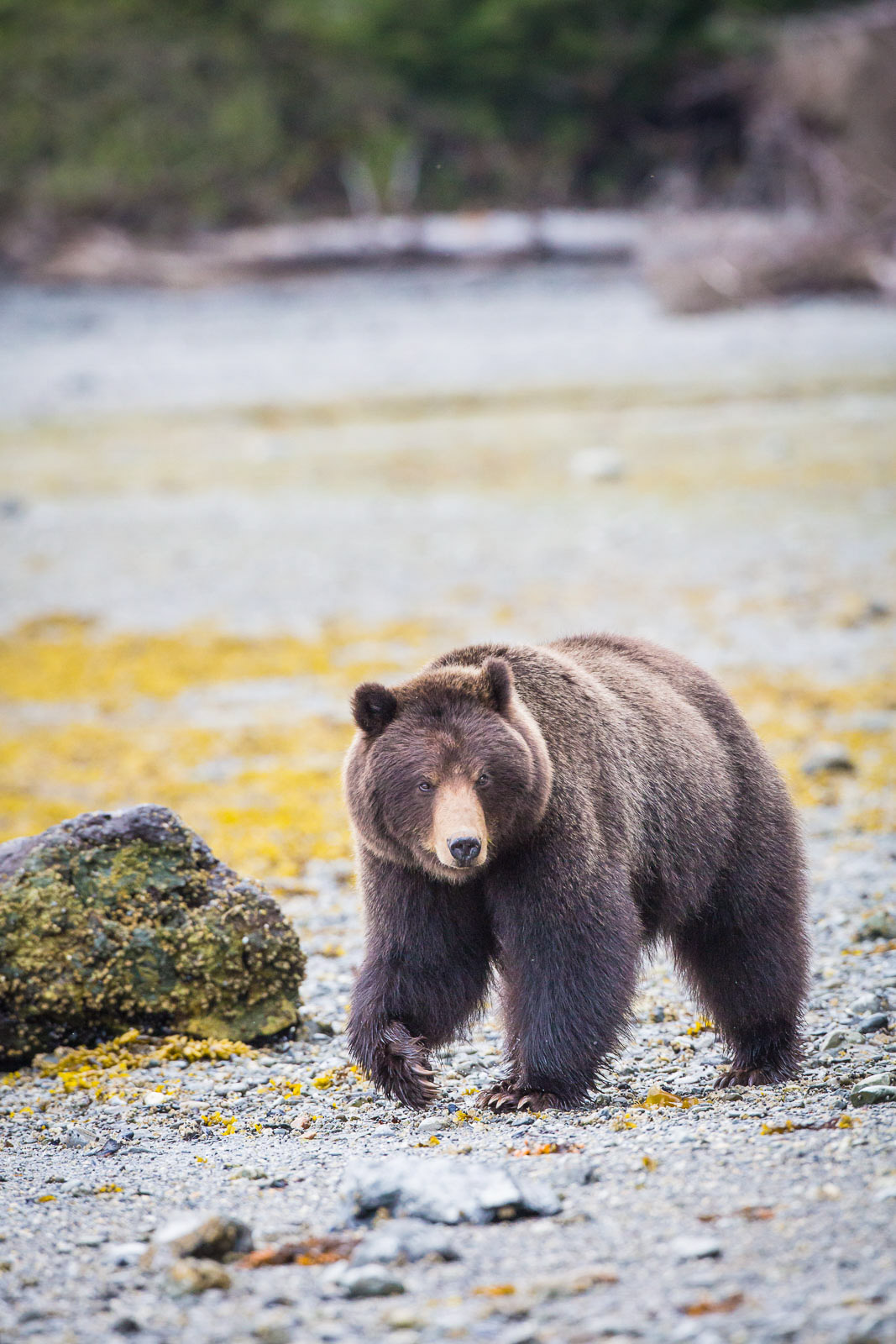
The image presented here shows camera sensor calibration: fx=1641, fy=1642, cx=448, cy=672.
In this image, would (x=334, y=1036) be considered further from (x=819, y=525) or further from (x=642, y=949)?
(x=819, y=525)

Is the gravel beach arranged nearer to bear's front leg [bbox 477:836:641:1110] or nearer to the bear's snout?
bear's front leg [bbox 477:836:641:1110]

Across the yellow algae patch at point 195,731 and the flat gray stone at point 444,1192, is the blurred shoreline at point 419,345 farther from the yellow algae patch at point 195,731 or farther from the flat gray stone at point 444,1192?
the flat gray stone at point 444,1192

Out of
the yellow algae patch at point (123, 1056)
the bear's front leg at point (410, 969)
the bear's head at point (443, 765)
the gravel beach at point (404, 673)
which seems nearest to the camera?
the gravel beach at point (404, 673)

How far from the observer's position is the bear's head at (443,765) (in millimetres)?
4184

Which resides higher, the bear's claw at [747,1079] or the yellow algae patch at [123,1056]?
the bear's claw at [747,1079]

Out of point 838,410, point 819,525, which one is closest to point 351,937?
point 819,525

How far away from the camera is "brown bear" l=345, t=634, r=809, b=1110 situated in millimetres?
4258

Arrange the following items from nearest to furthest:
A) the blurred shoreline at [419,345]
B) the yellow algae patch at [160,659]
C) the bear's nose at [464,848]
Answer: the bear's nose at [464,848], the yellow algae patch at [160,659], the blurred shoreline at [419,345]

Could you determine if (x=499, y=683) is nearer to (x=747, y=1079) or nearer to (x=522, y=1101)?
(x=522, y=1101)

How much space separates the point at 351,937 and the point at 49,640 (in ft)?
22.3

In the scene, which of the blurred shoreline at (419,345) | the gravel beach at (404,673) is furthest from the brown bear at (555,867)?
the blurred shoreline at (419,345)

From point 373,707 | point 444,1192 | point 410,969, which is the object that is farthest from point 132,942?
point 444,1192

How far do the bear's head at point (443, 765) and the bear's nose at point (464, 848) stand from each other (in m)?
0.09

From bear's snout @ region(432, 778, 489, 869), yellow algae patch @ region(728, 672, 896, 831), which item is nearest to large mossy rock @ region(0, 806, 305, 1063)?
bear's snout @ region(432, 778, 489, 869)
